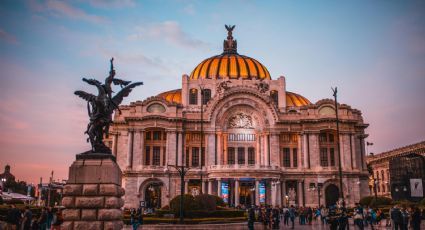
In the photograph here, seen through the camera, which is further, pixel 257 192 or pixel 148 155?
pixel 148 155

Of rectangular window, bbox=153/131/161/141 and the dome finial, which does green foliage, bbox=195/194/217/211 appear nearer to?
Answer: rectangular window, bbox=153/131/161/141

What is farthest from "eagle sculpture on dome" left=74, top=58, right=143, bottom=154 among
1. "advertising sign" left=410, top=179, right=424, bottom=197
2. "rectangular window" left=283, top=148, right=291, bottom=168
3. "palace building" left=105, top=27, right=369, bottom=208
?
"rectangular window" left=283, top=148, right=291, bottom=168

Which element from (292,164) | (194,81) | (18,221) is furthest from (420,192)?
(194,81)

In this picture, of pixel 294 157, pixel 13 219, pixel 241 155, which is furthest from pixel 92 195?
pixel 294 157

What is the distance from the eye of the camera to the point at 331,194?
63188mm

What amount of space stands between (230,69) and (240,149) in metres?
16.9

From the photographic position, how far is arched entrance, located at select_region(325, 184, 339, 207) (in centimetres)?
6281

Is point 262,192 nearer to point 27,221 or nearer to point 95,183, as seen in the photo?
point 27,221

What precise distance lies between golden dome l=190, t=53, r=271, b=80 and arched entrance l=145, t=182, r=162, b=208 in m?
22.9

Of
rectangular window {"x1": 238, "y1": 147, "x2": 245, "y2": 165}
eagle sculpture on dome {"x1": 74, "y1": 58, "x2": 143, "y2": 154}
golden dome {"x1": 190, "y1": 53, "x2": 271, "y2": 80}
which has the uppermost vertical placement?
golden dome {"x1": 190, "y1": 53, "x2": 271, "y2": 80}

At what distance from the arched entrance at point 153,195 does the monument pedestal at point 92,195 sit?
45.7m

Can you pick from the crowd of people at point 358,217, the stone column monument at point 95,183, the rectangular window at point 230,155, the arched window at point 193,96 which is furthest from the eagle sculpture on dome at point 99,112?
the arched window at point 193,96

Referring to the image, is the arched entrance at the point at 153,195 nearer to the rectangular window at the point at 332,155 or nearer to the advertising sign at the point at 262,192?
the advertising sign at the point at 262,192

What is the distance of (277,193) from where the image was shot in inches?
→ 2327
